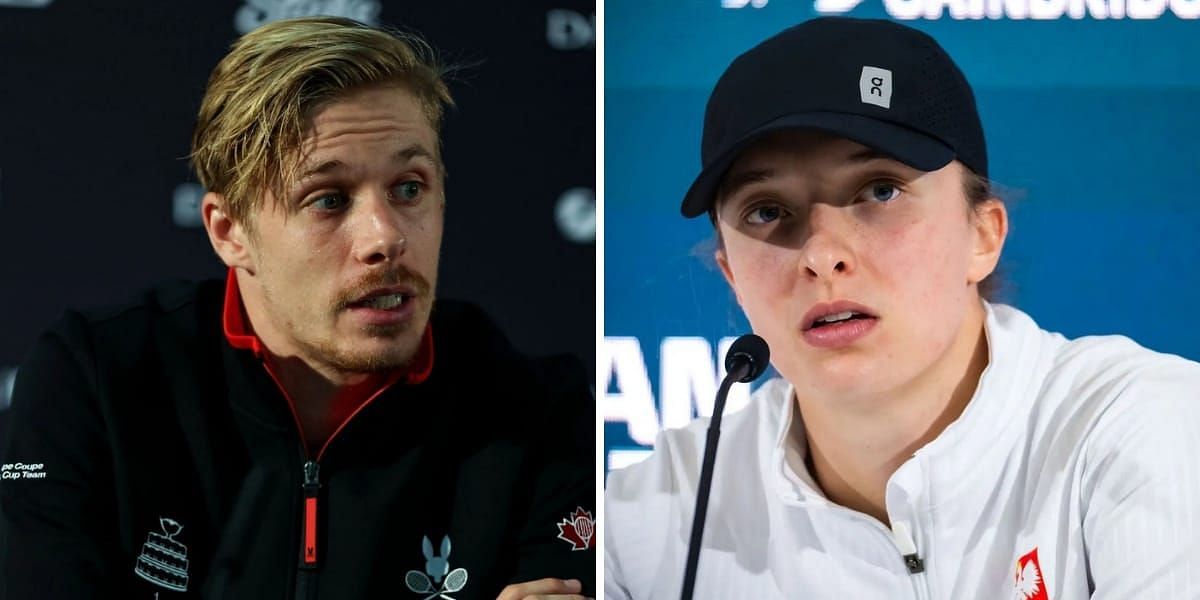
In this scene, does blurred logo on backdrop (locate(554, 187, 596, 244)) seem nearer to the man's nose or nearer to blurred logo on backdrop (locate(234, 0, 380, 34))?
the man's nose

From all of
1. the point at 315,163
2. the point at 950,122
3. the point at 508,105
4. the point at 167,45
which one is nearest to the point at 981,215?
the point at 950,122

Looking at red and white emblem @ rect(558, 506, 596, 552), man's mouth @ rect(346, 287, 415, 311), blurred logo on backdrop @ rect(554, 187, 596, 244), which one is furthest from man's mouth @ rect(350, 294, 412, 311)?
red and white emblem @ rect(558, 506, 596, 552)

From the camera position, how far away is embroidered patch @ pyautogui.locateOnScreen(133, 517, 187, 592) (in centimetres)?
236

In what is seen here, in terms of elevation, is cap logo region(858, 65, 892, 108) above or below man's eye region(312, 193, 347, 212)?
above

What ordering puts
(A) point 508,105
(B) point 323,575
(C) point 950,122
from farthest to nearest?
(A) point 508,105 → (B) point 323,575 → (C) point 950,122

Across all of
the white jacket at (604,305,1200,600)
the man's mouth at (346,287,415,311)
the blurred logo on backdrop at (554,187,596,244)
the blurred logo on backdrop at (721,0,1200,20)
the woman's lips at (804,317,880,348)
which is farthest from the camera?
the blurred logo on backdrop at (554,187,596,244)

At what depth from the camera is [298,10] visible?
8.16 ft

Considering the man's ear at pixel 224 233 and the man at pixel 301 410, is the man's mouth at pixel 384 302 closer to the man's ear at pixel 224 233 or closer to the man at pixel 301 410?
the man at pixel 301 410

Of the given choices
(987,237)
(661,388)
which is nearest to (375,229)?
(661,388)

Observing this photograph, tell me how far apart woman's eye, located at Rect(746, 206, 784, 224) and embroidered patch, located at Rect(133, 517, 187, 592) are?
1.14 meters

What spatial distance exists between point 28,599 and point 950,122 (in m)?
1.75

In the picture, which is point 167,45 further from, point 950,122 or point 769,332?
point 950,122

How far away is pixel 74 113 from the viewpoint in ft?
8.29

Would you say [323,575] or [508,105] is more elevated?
[508,105]
